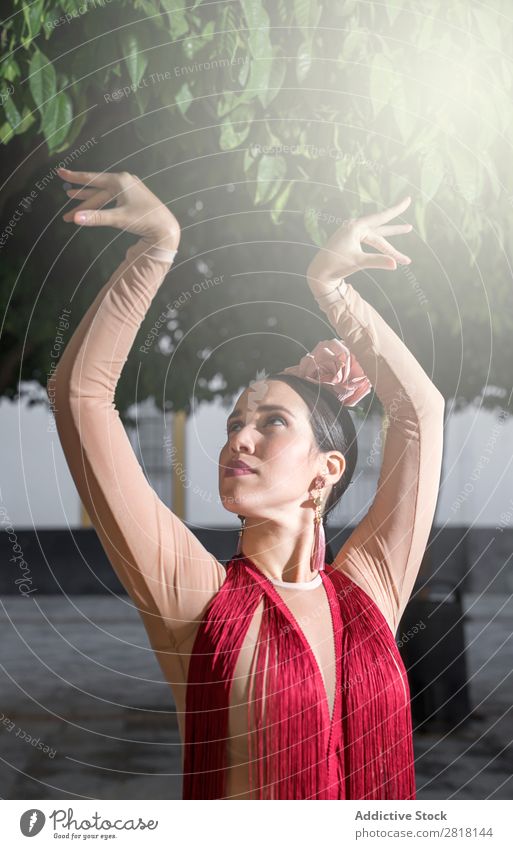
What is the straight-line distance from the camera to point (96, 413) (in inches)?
65.6

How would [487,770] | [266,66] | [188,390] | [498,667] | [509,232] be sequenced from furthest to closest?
[498,667] < [487,770] < [188,390] < [509,232] < [266,66]

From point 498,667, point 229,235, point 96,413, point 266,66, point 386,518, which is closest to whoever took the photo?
point 96,413

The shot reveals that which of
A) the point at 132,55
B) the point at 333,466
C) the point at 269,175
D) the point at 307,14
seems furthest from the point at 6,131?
the point at 333,466

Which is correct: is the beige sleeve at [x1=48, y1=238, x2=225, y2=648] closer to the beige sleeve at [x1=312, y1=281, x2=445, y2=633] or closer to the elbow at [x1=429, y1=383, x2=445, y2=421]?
the beige sleeve at [x1=312, y1=281, x2=445, y2=633]

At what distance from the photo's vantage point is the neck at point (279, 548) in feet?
5.82

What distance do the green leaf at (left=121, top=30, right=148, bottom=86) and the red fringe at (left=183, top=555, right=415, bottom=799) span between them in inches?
41.5

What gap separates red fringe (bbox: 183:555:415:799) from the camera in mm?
1685

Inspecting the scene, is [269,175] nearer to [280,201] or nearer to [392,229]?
[280,201]

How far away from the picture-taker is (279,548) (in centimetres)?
178

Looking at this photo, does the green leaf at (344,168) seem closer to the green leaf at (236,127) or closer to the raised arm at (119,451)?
the green leaf at (236,127)

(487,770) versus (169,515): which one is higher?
(169,515)
